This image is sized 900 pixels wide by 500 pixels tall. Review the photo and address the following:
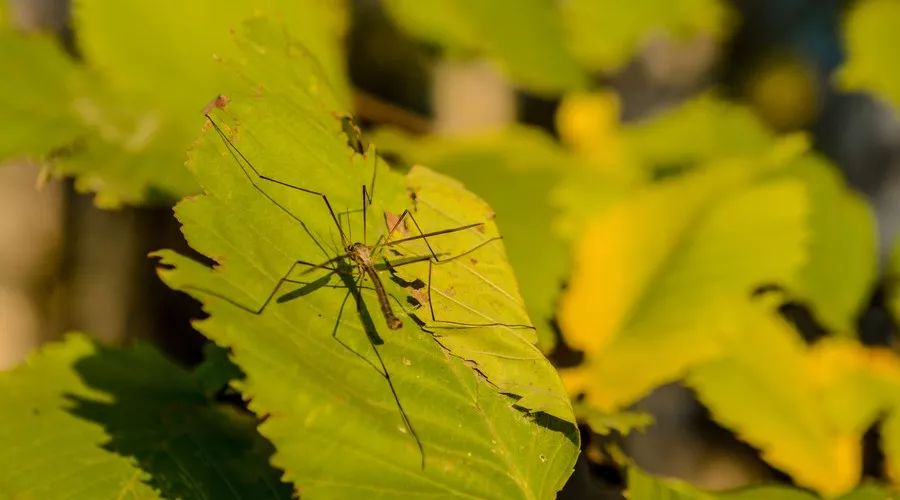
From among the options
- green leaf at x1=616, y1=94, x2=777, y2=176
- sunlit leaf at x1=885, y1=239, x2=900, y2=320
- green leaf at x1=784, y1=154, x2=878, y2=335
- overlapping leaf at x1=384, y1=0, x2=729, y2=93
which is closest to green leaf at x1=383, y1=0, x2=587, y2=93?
overlapping leaf at x1=384, y1=0, x2=729, y2=93

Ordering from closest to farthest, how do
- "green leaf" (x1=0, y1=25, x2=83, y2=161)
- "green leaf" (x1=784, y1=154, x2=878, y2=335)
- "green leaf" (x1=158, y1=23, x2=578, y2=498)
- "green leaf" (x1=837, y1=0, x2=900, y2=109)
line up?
1. "green leaf" (x1=158, y1=23, x2=578, y2=498)
2. "green leaf" (x1=0, y1=25, x2=83, y2=161)
3. "green leaf" (x1=784, y1=154, x2=878, y2=335)
4. "green leaf" (x1=837, y1=0, x2=900, y2=109)

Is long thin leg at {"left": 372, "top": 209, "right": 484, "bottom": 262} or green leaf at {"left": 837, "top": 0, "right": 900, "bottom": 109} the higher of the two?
long thin leg at {"left": 372, "top": 209, "right": 484, "bottom": 262}

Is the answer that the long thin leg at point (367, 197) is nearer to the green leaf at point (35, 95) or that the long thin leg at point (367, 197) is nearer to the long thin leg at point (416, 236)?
the long thin leg at point (416, 236)

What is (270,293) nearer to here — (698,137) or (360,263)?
(360,263)

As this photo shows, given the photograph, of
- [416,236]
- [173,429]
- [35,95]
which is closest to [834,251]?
[416,236]

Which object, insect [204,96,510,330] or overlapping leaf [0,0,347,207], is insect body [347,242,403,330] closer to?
insect [204,96,510,330]

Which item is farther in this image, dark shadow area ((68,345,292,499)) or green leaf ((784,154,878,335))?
green leaf ((784,154,878,335))

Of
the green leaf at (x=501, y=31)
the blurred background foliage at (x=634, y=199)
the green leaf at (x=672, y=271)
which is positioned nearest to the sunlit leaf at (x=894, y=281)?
the blurred background foliage at (x=634, y=199)
